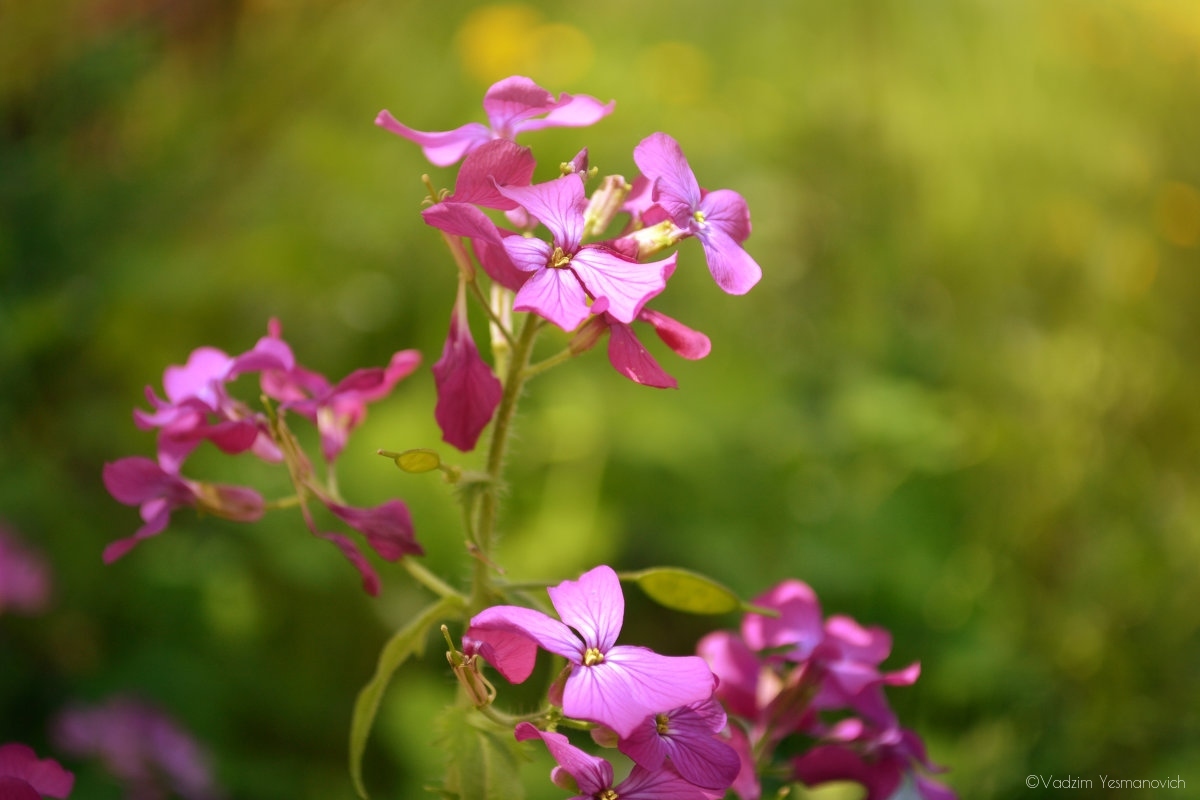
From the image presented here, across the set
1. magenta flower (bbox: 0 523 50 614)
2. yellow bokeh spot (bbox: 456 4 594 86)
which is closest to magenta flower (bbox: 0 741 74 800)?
magenta flower (bbox: 0 523 50 614)

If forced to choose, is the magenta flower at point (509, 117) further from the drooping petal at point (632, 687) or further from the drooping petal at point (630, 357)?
the drooping petal at point (632, 687)

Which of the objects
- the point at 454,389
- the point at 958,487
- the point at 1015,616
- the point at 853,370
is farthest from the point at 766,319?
the point at 454,389

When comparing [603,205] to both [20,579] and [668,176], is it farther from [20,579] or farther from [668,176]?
[20,579]

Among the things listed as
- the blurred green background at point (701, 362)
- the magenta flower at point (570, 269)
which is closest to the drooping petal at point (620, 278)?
the magenta flower at point (570, 269)

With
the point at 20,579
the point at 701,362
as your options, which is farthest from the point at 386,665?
the point at 701,362

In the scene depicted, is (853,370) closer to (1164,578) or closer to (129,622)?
(1164,578)

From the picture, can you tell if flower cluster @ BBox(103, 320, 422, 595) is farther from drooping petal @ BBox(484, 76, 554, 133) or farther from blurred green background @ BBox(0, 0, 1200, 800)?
blurred green background @ BBox(0, 0, 1200, 800)
